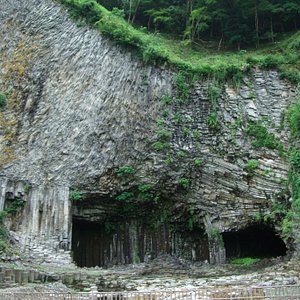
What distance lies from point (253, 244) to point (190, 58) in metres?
10.6

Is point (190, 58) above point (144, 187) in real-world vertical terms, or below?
above

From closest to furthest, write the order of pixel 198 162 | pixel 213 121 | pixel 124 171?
pixel 198 162
pixel 124 171
pixel 213 121

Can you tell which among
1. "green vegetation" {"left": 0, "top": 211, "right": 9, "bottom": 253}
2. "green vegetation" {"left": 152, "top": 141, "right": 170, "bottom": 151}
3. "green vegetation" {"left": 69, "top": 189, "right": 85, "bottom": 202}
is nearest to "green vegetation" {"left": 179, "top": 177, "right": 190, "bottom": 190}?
"green vegetation" {"left": 152, "top": 141, "right": 170, "bottom": 151}

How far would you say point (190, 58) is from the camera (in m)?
26.0

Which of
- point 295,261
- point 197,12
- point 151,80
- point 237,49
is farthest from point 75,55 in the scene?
point 295,261

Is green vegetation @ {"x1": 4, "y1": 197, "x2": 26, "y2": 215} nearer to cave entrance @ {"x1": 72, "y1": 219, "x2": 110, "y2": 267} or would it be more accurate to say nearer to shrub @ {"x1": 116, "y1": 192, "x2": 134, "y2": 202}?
cave entrance @ {"x1": 72, "y1": 219, "x2": 110, "y2": 267}

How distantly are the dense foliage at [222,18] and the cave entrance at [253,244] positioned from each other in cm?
1183

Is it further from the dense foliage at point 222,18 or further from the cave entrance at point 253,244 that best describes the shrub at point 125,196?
the dense foliage at point 222,18

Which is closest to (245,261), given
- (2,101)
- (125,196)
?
(125,196)

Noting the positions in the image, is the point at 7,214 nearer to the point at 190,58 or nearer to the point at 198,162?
the point at 198,162

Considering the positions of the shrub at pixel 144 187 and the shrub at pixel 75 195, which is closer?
the shrub at pixel 75 195

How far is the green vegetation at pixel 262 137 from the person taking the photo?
68.2 ft

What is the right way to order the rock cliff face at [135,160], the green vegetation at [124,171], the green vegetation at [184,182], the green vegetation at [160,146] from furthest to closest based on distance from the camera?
the green vegetation at [160,146] → the green vegetation at [124,171] → the green vegetation at [184,182] → the rock cliff face at [135,160]

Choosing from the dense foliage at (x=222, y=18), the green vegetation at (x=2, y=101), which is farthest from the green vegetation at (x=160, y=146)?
the dense foliage at (x=222, y=18)
